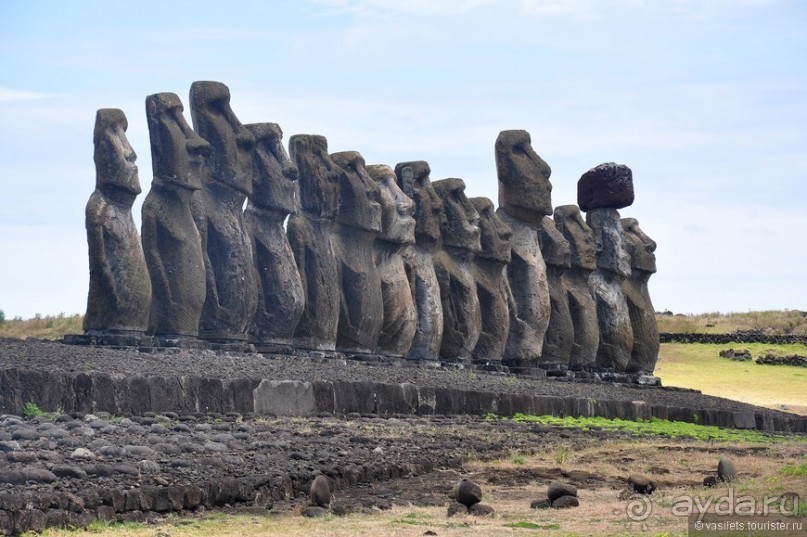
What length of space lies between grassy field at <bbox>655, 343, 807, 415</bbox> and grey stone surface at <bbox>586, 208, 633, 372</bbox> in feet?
12.2

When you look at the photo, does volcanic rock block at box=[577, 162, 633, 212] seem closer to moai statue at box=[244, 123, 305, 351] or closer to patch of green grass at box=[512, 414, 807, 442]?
patch of green grass at box=[512, 414, 807, 442]

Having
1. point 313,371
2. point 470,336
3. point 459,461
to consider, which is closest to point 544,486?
point 459,461

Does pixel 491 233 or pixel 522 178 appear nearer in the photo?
pixel 491 233

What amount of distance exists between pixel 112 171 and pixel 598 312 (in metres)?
12.2

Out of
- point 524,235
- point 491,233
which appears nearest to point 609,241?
point 524,235

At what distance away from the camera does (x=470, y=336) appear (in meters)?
19.4

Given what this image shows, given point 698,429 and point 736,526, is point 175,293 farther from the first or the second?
point 736,526

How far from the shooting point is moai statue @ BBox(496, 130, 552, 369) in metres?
21.1

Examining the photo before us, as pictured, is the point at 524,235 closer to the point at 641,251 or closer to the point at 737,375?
the point at 641,251

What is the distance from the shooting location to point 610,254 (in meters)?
23.9

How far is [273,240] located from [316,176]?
120 centimetres

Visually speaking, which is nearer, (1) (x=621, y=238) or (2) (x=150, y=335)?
(2) (x=150, y=335)

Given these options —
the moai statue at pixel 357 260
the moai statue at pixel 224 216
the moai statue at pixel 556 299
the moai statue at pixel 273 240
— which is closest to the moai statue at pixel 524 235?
the moai statue at pixel 556 299

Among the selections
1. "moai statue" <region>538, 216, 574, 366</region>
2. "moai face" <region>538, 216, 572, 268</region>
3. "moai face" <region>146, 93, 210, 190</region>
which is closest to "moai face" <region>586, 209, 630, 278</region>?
"moai statue" <region>538, 216, 574, 366</region>
